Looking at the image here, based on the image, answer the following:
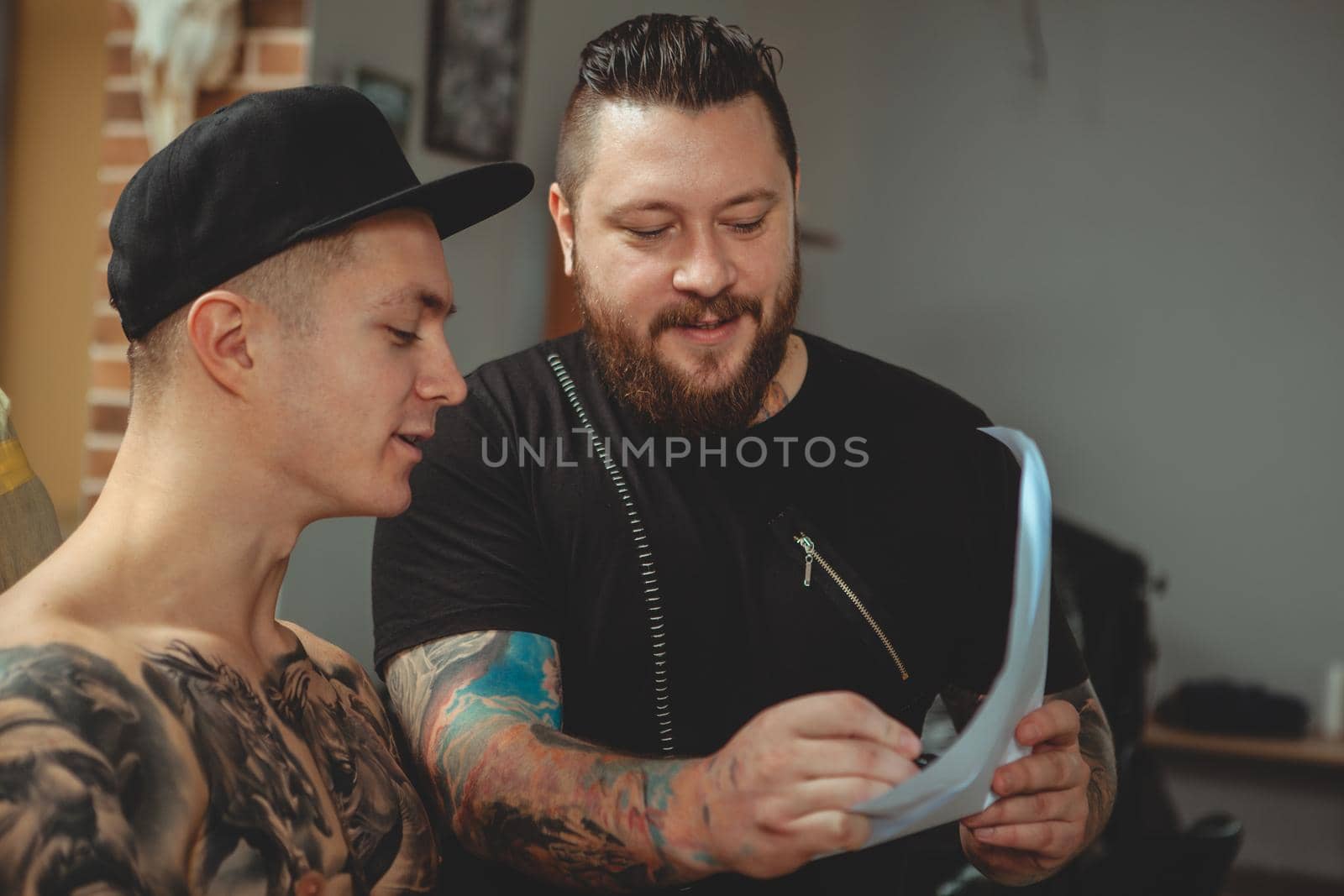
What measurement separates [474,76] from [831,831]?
7.67 ft

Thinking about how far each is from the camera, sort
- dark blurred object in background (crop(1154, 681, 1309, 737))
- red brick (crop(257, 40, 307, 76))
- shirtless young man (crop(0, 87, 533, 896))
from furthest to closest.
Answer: dark blurred object in background (crop(1154, 681, 1309, 737)) < red brick (crop(257, 40, 307, 76)) < shirtless young man (crop(0, 87, 533, 896))

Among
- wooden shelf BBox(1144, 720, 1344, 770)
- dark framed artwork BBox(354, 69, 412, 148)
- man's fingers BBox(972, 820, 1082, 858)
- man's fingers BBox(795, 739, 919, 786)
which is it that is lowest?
wooden shelf BBox(1144, 720, 1344, 770)

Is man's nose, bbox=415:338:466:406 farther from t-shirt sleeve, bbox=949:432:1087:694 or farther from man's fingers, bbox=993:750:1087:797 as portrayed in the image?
t-shirt sleeve, bbox=949:432:1087:694

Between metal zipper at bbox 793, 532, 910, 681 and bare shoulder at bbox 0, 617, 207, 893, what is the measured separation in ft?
2.50

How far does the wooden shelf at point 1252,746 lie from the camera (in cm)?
379

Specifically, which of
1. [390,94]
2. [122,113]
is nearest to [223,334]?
[122,113]

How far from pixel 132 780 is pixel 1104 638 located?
265 cm

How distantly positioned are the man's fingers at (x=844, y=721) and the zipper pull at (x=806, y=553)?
1.65 ft

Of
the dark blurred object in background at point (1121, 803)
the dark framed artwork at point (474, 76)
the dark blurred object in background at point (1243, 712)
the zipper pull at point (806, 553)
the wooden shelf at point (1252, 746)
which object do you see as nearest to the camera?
the zipper pull at point (806, 553)

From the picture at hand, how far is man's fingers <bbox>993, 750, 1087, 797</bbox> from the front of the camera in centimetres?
118

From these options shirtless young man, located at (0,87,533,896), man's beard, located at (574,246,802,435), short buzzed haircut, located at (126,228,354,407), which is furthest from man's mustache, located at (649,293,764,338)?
short buzzed haircut, located at (126,228,354,407)

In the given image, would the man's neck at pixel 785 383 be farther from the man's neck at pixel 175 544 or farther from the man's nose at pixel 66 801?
the man's nose at pixel 66 801

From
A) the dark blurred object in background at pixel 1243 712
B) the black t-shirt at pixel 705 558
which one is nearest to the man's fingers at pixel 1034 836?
the black t-shirt at pixel 705 558

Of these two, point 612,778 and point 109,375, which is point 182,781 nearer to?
point 612,778
